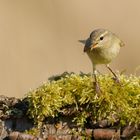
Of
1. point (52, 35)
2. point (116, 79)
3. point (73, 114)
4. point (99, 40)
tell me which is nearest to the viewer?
point (73, 114)

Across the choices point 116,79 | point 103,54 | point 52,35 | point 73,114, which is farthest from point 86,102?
point 52,35

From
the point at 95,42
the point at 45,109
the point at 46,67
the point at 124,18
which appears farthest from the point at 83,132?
the point at 124,18

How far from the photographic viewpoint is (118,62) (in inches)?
233

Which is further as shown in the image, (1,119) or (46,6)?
(46,6)

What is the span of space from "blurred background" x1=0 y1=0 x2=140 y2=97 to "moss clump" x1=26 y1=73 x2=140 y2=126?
8.71 ft

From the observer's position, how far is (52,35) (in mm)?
5875

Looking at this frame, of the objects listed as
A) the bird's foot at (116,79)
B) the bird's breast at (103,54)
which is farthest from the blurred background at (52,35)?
the bird's foot at (116,79)

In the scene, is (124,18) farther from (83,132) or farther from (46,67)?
(83,132)

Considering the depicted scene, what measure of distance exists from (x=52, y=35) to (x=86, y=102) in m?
3.37

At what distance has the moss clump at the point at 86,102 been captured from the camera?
2516mm

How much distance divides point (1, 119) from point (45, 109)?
218mm

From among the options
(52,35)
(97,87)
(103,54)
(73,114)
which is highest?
(52,35)

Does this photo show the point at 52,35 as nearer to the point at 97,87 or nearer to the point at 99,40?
the point at 99,40

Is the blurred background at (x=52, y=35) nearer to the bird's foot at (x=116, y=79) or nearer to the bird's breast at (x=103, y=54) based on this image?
the bird's breast at (x=103, y=54)
